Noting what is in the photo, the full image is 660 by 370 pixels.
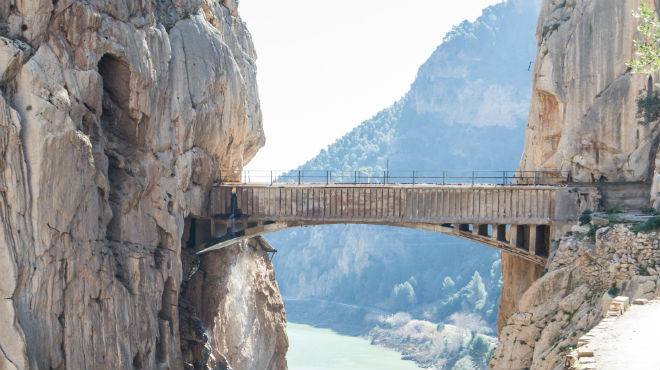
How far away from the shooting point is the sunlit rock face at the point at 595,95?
43713 millimetres

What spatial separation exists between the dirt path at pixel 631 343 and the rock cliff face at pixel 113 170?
1471 cm

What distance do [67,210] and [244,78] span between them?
17.4 meters

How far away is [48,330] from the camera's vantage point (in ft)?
104

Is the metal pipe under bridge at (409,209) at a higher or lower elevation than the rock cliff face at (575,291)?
higher

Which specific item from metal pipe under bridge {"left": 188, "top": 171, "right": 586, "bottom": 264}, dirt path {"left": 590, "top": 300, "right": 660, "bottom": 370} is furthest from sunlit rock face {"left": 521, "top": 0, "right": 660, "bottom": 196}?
dirt path {"left": 590, "top": 300, "right": 660, "bottom": 370}

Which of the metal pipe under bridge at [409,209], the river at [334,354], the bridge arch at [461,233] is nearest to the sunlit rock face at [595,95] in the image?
the metal pipe under bridge at [409,209]

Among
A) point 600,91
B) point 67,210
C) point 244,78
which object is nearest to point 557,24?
point 600,91

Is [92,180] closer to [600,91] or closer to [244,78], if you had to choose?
[244,78]

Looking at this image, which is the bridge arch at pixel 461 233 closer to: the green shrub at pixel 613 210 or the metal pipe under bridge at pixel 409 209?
the metal pipe under bridge at pixel 409 209

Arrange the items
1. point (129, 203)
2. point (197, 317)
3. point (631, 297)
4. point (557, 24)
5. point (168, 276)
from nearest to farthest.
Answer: point (631, 297), point (129, 203), point (168, 276), point (197, 317), point (557, 24)

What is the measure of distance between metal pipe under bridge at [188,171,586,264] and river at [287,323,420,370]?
63.2 metres

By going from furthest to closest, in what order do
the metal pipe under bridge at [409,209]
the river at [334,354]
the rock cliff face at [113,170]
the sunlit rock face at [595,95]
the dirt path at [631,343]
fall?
1. the river at [334,354]
2. the sunlit rock face at [595,95]
3. the metal pipe under bridge at [409,209]
4. the rock cliff face at [113,170]
5. the dirt path at [631,343]

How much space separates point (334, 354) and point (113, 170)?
89.5 metres

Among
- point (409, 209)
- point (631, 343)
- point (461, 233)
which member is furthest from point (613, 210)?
point (631, 343)
